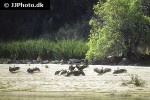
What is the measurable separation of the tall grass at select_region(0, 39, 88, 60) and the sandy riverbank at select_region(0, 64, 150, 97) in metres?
8.14

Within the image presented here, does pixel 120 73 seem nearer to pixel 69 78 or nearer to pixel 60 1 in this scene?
pixel 69 78

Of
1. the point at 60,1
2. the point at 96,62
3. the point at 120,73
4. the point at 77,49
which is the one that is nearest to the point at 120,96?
the point at 120,73

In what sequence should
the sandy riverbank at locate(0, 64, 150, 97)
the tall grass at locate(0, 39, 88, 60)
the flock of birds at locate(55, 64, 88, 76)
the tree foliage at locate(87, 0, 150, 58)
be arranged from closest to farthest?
the sandy riverbank at locate(0, 64, 150, 97) → the flock of birds at locate(55, 64, 88, 76) → the tree foliage at locate(87, 0, 150, 58) → the tall grass at locate(0, 39, 88, 60)

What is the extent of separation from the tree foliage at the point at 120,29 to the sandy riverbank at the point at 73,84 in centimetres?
385

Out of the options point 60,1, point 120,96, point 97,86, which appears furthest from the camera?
point 60,1

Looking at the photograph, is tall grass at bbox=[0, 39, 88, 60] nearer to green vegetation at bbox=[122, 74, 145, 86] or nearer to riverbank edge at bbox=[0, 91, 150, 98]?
green vegetation at bbox=[122, 74, 145, 86]

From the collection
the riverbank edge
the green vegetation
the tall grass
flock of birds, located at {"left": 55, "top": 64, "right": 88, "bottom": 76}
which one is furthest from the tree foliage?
the riverbank edge

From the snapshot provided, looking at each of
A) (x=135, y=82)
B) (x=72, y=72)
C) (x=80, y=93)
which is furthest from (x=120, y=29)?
(x=80, y=93)

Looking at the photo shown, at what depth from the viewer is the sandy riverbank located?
517 inches

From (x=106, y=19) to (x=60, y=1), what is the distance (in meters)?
14.5

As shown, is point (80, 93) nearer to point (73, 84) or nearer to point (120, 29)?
point (73, 84)

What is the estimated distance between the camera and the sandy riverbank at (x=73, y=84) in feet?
43.1

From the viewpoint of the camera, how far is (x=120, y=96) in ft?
40.9

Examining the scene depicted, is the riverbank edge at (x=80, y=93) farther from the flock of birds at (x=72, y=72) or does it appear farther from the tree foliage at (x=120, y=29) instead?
the tree foliage at (x=120, y=29)
